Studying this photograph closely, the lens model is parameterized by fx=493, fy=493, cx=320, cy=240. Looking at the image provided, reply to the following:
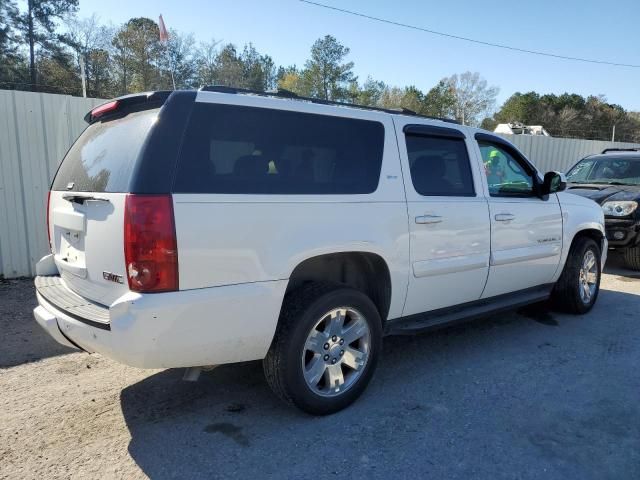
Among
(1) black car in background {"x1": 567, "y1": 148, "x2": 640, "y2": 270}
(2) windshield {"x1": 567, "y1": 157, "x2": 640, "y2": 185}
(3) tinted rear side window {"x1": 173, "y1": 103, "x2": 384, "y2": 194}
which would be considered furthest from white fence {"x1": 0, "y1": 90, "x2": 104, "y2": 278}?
(2) windshield {"x1": 567, "y1": 157, "x2": 640, "y2": 185}

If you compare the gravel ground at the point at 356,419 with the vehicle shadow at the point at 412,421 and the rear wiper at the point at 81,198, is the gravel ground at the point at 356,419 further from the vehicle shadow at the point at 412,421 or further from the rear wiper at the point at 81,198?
the rear wiper at the point at 81,198

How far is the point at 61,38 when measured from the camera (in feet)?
139

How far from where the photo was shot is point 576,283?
525cm

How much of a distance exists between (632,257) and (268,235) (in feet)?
23.8

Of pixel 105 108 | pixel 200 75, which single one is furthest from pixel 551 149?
pixel 200 75

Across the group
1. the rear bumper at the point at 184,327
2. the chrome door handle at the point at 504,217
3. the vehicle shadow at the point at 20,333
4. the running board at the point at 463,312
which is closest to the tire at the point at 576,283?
the running board at the point at 463,312

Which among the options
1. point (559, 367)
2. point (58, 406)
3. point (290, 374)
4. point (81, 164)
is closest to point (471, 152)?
point (559, 367)

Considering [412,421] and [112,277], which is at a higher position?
[112,277]

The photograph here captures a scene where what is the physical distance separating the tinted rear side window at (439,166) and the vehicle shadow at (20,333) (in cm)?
336

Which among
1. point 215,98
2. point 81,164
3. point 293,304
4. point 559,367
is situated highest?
point 215,98

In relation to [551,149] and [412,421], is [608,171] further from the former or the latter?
[412,421]

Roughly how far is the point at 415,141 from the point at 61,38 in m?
47.8

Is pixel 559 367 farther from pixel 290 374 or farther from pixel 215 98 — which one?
pixel 215 98

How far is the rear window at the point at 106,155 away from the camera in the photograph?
2.63 meters
